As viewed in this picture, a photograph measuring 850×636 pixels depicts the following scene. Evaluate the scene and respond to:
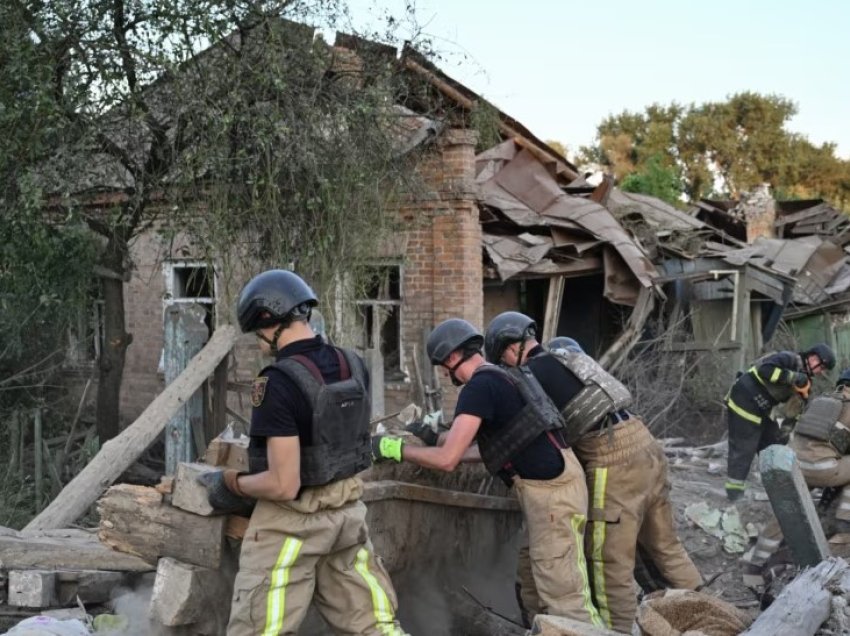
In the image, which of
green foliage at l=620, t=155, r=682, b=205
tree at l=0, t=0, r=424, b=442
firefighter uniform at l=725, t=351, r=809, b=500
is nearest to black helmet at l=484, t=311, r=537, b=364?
tree at l=0, t=0, r=424, b=442

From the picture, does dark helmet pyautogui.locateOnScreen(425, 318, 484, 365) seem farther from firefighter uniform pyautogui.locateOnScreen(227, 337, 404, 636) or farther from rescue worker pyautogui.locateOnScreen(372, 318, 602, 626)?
firefighter uniform pyautogui.locateOnScreen(227, 337, 404, 636)

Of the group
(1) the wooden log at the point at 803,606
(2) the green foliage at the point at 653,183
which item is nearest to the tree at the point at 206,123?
(1) the wooden log at the point at 803,606

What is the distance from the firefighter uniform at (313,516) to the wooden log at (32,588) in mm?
1177

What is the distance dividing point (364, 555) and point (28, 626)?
135cm

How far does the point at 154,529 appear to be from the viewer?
3879mm

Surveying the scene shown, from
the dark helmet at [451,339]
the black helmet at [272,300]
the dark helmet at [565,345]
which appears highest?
the black helmet at [272,300]

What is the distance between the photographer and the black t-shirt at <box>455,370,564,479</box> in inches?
167

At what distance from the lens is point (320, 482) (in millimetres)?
3389

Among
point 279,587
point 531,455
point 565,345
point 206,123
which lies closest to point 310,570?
point 279,587

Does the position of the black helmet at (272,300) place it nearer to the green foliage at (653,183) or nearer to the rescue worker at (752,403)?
the rescue worker at (752,403)

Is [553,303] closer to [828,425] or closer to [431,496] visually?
[828,425]

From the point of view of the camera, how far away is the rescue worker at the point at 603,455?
493 centimetres

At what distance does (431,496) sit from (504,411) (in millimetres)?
815

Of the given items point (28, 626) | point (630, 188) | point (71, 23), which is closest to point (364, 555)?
point (28, 626)
